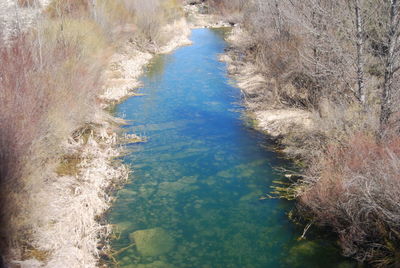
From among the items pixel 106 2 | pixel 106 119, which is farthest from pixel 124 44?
pixel 106 119

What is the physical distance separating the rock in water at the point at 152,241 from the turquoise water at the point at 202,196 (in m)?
0.02

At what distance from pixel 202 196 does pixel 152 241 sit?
79.9 inches

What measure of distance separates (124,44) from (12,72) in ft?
52.6

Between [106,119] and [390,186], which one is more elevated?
[390,186]

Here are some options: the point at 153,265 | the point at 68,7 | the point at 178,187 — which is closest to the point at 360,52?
the point at 178,187

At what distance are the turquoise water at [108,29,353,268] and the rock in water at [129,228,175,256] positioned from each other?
20 mm

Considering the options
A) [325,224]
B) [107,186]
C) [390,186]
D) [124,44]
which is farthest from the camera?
[124,44]

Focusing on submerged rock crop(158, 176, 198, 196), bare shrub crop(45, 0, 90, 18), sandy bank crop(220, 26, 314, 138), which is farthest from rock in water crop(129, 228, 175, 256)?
bare shrub crop(45, 0, 90, 18)

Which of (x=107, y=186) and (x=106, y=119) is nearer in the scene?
(x=107, y=186)

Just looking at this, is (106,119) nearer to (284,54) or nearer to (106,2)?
(284,54)

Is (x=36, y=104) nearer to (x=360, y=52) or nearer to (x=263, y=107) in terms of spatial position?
(x=360, y=52)

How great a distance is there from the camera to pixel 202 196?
32.1ft

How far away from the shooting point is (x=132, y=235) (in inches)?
329

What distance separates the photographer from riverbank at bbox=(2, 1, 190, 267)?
6789mm
